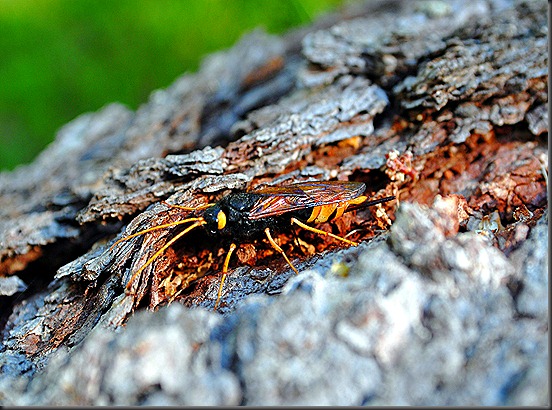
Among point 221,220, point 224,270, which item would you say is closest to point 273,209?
point 221,220

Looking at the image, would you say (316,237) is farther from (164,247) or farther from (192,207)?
(164,247)

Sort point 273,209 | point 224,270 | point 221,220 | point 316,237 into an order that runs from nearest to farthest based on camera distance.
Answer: point 224,270 < point 221,220 < point 273,209 < point 316,237

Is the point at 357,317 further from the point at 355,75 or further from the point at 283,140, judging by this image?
the point at 355,75

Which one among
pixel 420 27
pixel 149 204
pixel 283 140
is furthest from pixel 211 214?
pixel 420 27

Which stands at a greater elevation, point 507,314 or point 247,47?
point 247,47

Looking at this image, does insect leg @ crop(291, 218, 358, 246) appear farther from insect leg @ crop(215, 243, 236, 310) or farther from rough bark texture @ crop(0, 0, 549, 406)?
insect leg @ crop(215, 243, 236, 310)

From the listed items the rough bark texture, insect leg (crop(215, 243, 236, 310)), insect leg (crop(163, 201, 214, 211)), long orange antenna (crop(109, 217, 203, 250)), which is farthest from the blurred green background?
insect leg (crop(215, 243, 236, 310))
